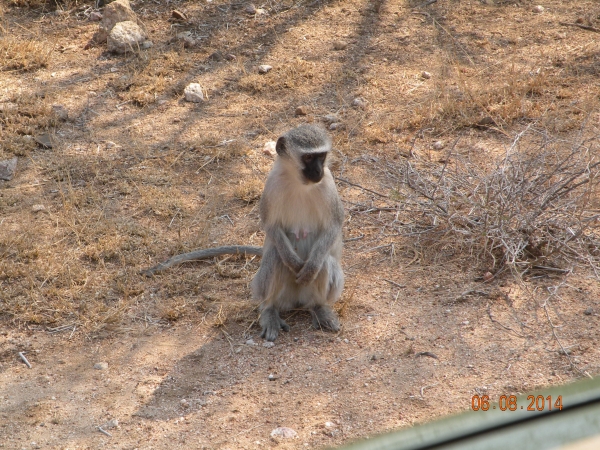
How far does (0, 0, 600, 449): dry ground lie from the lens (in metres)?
3.80

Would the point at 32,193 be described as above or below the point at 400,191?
below

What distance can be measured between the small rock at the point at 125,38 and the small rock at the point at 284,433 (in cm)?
550

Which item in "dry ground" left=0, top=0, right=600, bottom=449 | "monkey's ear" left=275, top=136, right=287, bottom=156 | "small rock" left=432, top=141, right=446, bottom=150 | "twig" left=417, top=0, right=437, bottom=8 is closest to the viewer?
"dry ground" left=0, top=0, right=600, bottom=449

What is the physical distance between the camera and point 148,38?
8.05 m

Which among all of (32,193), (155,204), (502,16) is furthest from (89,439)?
(502,16)

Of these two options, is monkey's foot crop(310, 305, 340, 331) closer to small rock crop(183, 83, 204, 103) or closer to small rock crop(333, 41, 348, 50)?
small rock crop(183, 83, 204, 103)

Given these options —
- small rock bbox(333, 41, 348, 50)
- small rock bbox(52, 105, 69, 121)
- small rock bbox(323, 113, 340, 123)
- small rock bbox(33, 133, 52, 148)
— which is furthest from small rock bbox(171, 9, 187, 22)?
small rock bbox(323, 113, 340, 123)

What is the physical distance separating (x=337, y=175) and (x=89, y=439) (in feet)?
11.1

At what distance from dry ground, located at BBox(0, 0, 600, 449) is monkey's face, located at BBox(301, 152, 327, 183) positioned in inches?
40.3

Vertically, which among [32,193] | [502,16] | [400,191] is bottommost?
[32,193]

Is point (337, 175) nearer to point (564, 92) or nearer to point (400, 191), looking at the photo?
point (400, 191)

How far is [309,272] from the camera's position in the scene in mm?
4453

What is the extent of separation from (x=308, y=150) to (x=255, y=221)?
67.5 inches

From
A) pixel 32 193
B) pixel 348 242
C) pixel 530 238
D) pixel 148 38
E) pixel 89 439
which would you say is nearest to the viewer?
pixel 89 439
